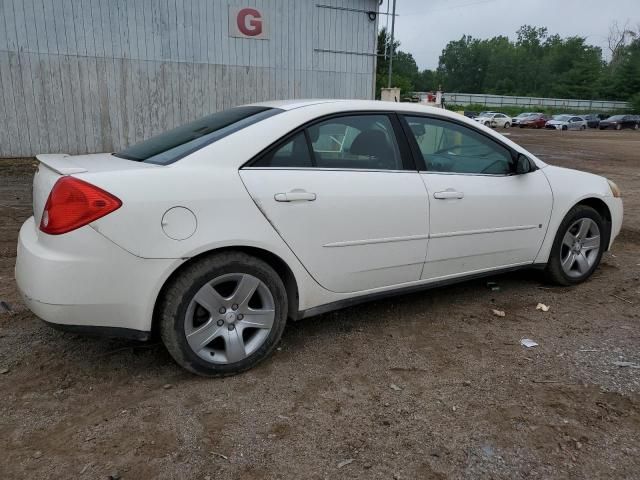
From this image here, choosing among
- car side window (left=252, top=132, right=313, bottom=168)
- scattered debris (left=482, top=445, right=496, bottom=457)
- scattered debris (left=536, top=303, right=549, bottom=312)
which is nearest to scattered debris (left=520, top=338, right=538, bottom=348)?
scattered debris (left=536, top=303, right=549, bottom=312)

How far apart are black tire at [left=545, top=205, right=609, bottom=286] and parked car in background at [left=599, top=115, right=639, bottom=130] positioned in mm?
51253

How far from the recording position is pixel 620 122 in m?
48.9

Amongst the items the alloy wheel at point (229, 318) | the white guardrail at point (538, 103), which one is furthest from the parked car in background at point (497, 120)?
the alloy wheel at point (229, 318)

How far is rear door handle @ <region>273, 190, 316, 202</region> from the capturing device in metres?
3.00

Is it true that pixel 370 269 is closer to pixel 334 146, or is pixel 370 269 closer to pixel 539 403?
pixel 334 146

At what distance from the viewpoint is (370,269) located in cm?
340

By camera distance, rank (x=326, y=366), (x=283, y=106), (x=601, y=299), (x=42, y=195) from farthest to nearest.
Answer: (x=601, y=299), (x=283, y=106), (x=326, y=366), (x=42, y=195)

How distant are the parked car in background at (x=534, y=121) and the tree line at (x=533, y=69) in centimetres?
2046

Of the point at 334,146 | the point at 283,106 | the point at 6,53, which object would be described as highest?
the point at 6,53

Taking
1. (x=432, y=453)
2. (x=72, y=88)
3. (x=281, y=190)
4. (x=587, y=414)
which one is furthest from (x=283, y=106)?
(x=72, y=88)

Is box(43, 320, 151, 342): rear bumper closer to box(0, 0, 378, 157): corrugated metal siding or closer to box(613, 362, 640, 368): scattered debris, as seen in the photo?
box(613, 362, 640, 368): scattered debris

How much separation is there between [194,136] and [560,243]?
3.00m

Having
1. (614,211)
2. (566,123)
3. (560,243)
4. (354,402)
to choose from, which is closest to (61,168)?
(354,402)

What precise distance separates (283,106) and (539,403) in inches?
88.5
